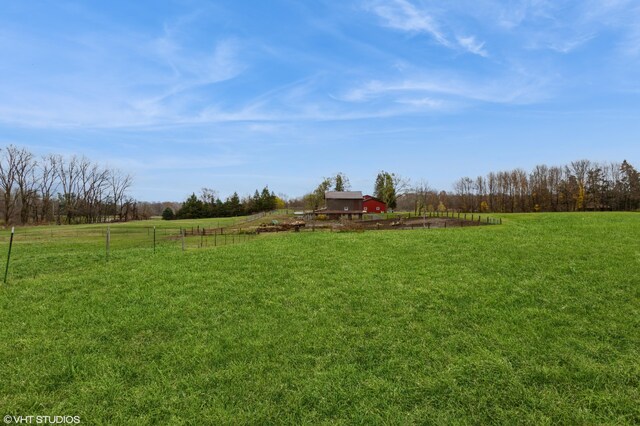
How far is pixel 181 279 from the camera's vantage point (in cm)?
915

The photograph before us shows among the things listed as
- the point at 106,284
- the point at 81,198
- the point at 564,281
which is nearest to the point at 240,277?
the point at 106,284

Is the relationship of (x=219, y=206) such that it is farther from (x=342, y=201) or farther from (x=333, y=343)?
(x=333, y=343)

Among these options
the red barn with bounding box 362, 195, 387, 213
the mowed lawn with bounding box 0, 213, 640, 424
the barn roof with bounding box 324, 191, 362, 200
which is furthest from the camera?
the red barn with bounding box 362, 195, 387, 213

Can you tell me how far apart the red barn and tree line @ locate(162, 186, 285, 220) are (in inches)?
1129

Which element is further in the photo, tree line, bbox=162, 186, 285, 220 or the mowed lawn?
tree line, bbox=162, 186, 285, 220

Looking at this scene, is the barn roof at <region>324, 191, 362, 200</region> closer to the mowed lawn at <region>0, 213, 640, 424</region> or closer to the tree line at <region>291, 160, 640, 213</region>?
the tree line at <region>291, 160, 640, 213</region>

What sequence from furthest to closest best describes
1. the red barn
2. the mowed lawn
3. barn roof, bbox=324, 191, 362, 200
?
1. the red barn
2. barn roof, bbox=324, 191, 362, 200
3. the mowed lawn

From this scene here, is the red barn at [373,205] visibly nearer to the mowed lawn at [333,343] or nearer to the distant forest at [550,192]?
the distant forest at [550,192]

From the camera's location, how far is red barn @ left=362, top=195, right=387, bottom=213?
200 feet

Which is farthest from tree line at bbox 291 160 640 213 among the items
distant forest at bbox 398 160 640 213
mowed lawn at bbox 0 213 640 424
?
mowed lawn at bbox 0 213 640 424

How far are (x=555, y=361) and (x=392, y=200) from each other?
214 feet

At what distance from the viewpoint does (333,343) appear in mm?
5816

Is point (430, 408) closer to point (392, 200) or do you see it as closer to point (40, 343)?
point (40, 343)

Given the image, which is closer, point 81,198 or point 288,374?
point 288,374
